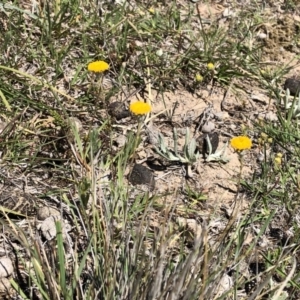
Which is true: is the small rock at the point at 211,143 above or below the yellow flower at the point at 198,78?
below

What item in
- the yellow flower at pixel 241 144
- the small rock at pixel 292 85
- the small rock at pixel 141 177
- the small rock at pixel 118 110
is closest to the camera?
the yellow flower at pixel 241 144

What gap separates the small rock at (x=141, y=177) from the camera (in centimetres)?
230

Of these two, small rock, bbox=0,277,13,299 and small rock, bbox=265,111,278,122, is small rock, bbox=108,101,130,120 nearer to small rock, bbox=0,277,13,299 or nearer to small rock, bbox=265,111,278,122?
small rock, bbox=265,111,278,122

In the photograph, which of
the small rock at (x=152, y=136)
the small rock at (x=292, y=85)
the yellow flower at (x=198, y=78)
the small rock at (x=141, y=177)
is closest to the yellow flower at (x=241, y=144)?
the small rock at (x=141, y=177)

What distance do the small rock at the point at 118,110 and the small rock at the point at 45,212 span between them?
647mm

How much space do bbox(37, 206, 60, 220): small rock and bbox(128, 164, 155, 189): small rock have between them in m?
0.35

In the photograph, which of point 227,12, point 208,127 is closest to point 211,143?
point 208,127

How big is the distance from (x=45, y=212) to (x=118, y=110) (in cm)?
70

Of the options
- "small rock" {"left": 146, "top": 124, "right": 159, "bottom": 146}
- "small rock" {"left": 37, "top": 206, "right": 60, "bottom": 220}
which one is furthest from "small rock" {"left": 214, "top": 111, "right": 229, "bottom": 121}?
"small rock" {"left": 37, "top": 206, "right": 60, "bottom": 220}

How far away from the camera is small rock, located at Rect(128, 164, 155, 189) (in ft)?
7.56

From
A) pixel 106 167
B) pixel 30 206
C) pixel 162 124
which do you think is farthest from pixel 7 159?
pixel 162 124

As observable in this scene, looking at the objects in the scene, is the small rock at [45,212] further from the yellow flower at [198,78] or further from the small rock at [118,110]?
the yellow flower at [198,78]

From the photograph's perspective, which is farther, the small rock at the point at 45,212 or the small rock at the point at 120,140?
the small rock at the point at 120,140

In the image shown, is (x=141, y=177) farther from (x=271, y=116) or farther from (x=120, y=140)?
(x=271, y=116)
